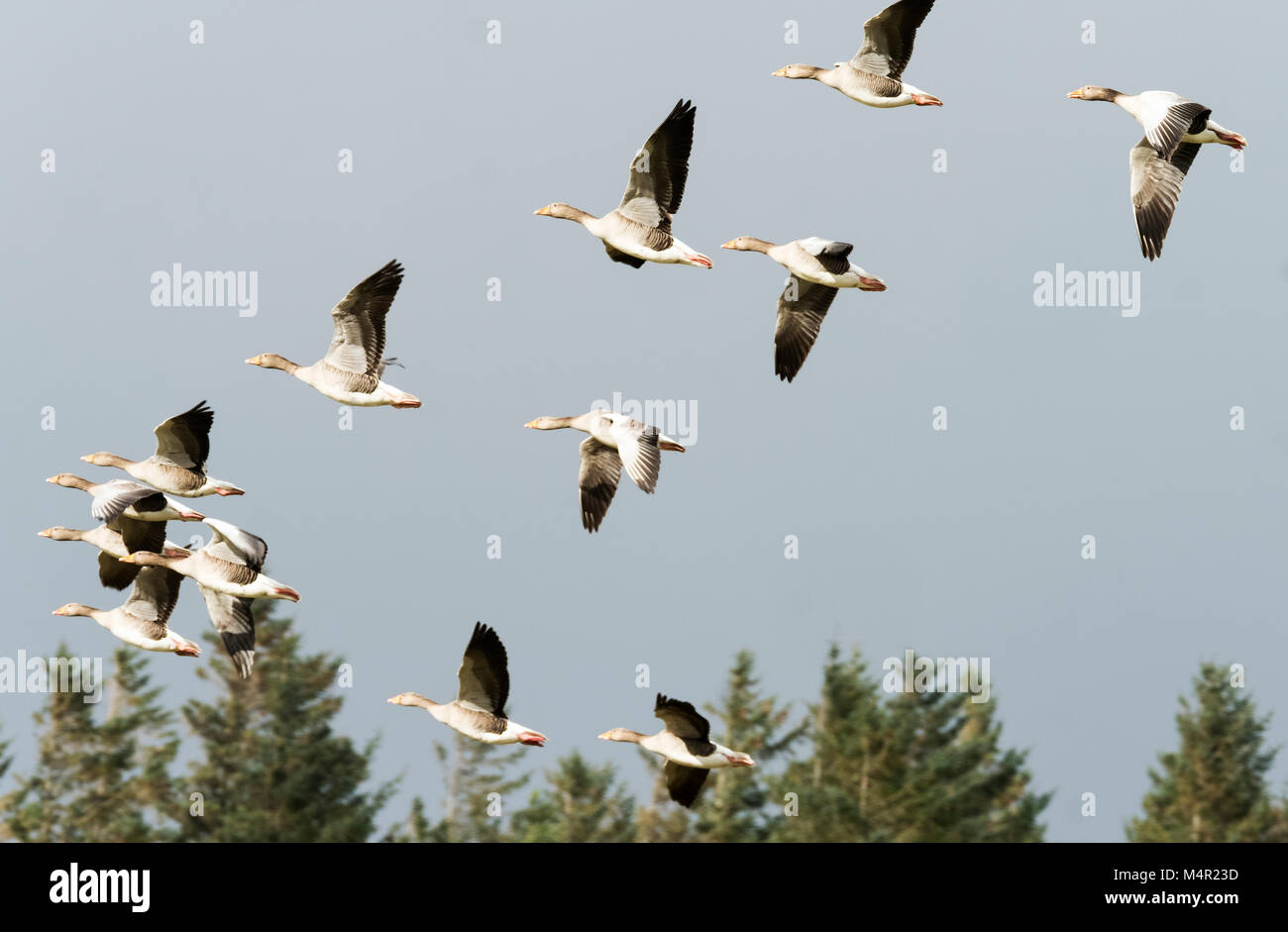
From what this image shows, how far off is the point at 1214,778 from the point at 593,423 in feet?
96.1

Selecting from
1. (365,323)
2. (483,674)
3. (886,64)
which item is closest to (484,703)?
(483,674)

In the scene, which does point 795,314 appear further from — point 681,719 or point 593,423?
point 681,719

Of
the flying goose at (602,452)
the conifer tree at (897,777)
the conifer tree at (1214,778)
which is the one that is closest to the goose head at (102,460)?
the flying goose at (602,452)

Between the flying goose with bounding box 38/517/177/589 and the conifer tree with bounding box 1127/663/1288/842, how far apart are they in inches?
1085

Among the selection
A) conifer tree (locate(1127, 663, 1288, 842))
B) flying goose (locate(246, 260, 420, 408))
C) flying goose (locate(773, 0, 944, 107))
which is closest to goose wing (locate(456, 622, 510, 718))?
flying goose (locate(246, 260, 420, 408))

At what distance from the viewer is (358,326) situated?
25672 mm

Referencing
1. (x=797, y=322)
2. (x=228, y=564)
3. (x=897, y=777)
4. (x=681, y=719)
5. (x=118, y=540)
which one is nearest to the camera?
(x=681, y=719)

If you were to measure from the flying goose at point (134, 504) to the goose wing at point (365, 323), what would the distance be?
246cm

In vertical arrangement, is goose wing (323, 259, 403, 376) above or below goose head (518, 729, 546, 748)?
above

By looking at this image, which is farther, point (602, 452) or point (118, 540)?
point (118, 540)

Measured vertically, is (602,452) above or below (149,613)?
above

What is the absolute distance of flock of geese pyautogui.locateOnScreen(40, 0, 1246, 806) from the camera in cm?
2430

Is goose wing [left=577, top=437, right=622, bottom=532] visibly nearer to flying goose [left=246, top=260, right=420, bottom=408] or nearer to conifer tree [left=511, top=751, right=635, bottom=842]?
flying goose [left=246, top=260, right=420, bottom=408]

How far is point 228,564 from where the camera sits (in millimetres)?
26141
